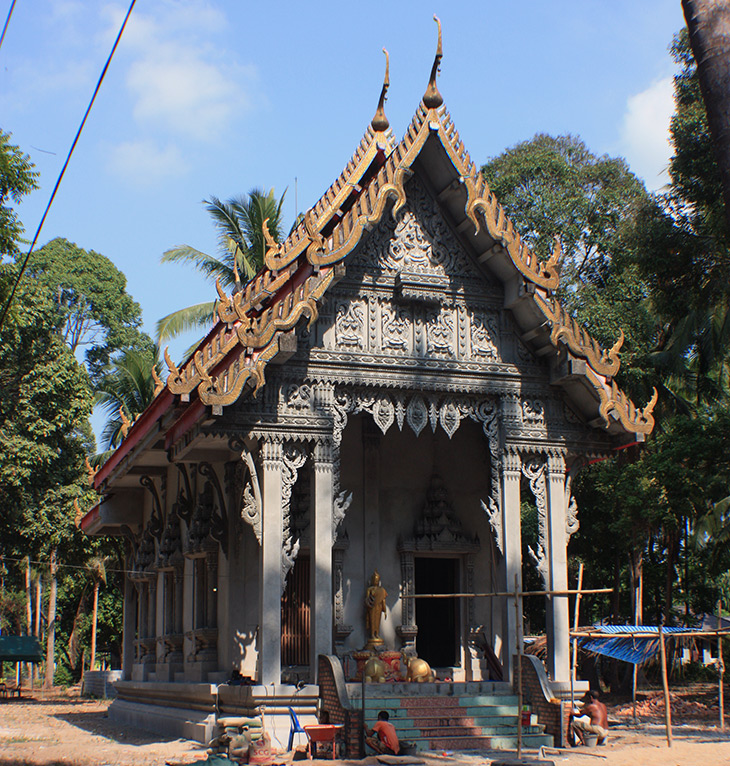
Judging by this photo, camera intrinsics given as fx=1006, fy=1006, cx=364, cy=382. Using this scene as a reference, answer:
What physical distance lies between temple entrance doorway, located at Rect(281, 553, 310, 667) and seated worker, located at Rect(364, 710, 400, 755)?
4090 millimetres

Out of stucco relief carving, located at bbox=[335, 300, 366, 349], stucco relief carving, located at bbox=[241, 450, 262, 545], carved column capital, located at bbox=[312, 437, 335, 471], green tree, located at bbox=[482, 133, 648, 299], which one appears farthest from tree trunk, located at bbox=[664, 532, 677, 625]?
stucco relief carving, located at bbox=[241, 450, 262, 545]

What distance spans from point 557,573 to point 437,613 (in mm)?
3233

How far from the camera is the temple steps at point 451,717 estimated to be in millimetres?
12984

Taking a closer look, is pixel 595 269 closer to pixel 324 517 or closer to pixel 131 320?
pixel 324 517

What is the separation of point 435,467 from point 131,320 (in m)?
38.1

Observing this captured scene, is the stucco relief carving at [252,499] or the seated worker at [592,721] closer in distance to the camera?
the seated worker at [592,721]

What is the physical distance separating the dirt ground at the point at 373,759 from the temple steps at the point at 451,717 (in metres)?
0.34

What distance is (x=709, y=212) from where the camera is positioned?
65.1 ft

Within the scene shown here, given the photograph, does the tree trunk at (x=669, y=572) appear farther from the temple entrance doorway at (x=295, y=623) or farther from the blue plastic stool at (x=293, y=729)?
the blue plastic stool at (x=293, y=729)

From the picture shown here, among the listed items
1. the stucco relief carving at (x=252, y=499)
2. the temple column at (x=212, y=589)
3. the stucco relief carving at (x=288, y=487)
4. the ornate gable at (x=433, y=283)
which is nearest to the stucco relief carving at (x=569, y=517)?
the ornate gable at (x=433, y=283)

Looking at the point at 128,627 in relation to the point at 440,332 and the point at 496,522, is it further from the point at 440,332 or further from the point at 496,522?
the point at 440,332

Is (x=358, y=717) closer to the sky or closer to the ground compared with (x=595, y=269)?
closer to the ground

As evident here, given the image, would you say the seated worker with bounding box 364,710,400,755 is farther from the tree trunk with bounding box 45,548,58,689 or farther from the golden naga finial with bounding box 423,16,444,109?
the tree trunk with bounding box 45,548,58,689

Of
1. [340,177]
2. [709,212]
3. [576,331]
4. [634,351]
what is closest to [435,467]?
[576,331]
